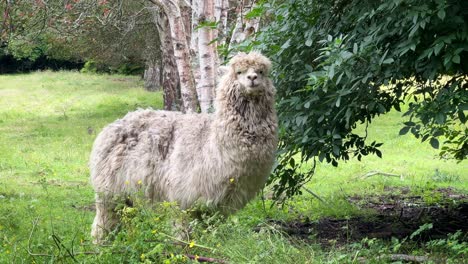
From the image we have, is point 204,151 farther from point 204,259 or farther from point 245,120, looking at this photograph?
point 204,259

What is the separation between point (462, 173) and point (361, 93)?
753cm

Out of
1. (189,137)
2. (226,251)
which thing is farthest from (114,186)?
(226,251)

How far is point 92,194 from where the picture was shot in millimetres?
11938

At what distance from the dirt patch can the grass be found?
14.5 inches

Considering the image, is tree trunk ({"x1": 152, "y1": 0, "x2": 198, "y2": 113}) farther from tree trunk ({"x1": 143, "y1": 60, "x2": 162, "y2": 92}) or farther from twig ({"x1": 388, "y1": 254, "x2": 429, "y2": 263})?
tree trunk ({"x1": 143, "y1": 60, "x2": 162, "y2": 92})

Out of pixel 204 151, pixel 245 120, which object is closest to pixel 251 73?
pixel 245 120

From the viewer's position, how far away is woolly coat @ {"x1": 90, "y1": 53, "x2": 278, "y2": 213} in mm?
7168

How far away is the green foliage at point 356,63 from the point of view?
631 cm

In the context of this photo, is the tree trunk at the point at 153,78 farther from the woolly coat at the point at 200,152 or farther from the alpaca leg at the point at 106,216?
the alpaca leg at the point at 106,216

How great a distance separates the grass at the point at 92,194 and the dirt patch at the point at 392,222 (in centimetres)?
37

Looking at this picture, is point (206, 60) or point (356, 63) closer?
point (356, 63)

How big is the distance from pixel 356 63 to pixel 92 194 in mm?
6223

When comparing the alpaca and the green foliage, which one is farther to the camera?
the alpaca

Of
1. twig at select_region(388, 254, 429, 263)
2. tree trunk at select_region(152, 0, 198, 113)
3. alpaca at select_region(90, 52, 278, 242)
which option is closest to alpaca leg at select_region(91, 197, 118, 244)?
alpaca at select_region(90, 52, 278, 242)
